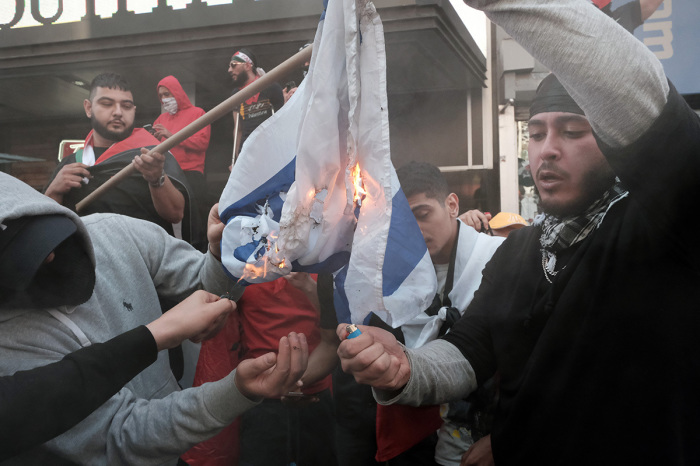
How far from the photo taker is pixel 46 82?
4.00 metres

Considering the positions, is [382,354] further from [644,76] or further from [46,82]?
[46,82]

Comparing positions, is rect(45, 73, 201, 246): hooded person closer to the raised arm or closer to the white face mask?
the raised arm

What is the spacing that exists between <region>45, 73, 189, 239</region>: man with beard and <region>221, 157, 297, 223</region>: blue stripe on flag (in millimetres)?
863

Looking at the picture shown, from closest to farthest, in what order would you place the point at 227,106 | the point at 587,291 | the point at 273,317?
the point at 587,291 < the point at 227,106 < the point at 273,317

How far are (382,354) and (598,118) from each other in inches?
27.3

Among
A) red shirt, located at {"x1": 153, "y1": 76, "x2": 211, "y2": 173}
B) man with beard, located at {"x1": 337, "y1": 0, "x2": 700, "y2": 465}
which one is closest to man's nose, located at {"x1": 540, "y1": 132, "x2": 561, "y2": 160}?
man with beard, located at {"x1": 337, "y1": 0, "x2": 700, "y2": 465}

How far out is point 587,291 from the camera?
1.05m

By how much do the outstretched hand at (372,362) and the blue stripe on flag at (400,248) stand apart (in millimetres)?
131

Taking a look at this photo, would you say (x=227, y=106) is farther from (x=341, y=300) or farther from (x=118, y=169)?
(x=118, y=169)

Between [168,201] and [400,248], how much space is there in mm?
1444

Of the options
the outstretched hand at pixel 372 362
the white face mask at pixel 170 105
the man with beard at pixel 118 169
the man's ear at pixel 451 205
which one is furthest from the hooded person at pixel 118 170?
the outstretched hand at pixel 372 362

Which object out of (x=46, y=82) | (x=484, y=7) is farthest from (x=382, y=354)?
(x=46, y=82)

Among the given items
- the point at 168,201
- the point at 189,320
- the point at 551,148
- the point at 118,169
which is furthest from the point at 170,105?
the point at 551,148

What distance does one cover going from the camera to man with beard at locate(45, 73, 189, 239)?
226cm
